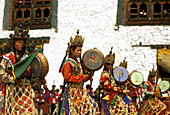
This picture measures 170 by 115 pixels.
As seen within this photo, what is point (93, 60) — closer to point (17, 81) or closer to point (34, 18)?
point (17, 81)

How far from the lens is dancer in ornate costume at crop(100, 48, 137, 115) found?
1189 cm

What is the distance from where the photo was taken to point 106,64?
12.1m

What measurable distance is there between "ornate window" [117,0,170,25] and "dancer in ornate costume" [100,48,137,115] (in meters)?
6.15

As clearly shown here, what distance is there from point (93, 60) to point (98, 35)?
7098mm

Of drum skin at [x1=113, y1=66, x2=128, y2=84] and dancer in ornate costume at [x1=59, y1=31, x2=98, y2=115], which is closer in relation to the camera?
dancer in ornate costume at [x1=59, y1=31, x2=98, y2=115]

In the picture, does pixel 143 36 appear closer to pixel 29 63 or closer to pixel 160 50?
pixel 160 50

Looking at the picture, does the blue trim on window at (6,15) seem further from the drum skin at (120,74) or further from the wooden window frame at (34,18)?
the drum skin at (120,74)

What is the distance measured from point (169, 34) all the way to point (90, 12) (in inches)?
110

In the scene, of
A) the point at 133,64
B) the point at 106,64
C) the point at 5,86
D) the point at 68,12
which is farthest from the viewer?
the point at 68,12

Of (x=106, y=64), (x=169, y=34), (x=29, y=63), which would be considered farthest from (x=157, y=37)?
(x=29, y=63)

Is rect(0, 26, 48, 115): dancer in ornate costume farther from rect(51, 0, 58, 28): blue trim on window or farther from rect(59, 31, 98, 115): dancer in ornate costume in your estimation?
rect(51, 0, 58, 28): blue trim on window

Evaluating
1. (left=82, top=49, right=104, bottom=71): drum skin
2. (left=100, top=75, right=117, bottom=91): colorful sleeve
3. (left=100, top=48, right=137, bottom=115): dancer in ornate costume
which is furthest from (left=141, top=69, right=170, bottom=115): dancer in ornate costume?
(left=82, top=49, right=104, bottom=71): drum skin

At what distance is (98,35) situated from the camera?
1809 cm

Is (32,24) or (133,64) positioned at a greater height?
(32,24)
